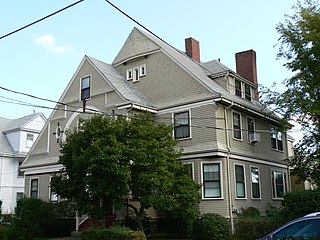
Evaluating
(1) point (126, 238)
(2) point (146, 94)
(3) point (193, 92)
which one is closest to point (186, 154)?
(3) point (193, 92)

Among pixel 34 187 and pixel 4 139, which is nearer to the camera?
pixel 34 187

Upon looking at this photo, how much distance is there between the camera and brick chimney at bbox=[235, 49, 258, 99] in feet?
95.7

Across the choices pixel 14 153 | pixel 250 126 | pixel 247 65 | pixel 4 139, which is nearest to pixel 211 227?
pixel 250 126

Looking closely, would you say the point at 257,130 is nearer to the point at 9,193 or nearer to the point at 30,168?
the point at 30,168

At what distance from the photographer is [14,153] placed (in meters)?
42.6

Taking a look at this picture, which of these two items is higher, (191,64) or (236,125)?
(191,64)

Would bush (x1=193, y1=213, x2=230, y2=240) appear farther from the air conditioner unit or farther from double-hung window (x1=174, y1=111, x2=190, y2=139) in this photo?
the air conditioner unit

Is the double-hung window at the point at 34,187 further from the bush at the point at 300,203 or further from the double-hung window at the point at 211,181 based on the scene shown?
the bush at the point at 300,203

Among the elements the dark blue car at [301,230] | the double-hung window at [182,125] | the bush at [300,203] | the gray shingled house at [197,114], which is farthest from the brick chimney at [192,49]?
the dark blue car at [301,230]

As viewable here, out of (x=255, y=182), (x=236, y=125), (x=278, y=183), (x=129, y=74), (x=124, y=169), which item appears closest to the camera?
(x=124, y=169)

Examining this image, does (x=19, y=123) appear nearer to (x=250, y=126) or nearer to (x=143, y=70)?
(x=143, y=70)

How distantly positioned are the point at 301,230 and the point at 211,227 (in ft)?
35.2

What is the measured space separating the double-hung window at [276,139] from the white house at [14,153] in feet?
85.9

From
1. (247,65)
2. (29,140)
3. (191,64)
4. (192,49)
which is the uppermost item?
(192,49)
